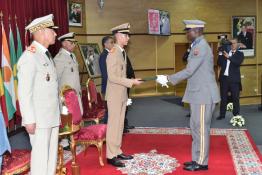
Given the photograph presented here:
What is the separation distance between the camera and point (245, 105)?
9.13 metres

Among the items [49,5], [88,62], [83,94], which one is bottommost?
[83,94]

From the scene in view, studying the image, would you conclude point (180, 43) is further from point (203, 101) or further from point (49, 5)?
point (203, 101)

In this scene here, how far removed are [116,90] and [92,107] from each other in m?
1.48

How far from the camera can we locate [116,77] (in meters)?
4.13

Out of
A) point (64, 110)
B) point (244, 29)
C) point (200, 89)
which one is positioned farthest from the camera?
point (244, 29)

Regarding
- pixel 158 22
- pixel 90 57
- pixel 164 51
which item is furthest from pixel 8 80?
pixel 164 51

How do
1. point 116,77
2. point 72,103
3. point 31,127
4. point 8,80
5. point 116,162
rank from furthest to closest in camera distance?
point 8,80
point 116,162
point 116,77
point 72,103
point 31,127

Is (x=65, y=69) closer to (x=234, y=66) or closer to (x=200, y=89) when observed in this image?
(x=200, y=89)

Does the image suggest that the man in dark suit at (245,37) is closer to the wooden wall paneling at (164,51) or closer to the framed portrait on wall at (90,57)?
the wooden wall paneling at (164,51)

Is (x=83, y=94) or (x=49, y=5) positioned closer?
(x=83, y=94)

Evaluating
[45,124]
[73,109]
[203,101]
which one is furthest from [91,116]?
[45,124]

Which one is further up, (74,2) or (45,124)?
(74,2)

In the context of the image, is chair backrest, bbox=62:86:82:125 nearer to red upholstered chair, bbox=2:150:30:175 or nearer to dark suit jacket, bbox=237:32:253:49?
red upholstered chair, bbox=2:150:30:175

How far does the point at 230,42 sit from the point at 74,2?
3760 millimetres
